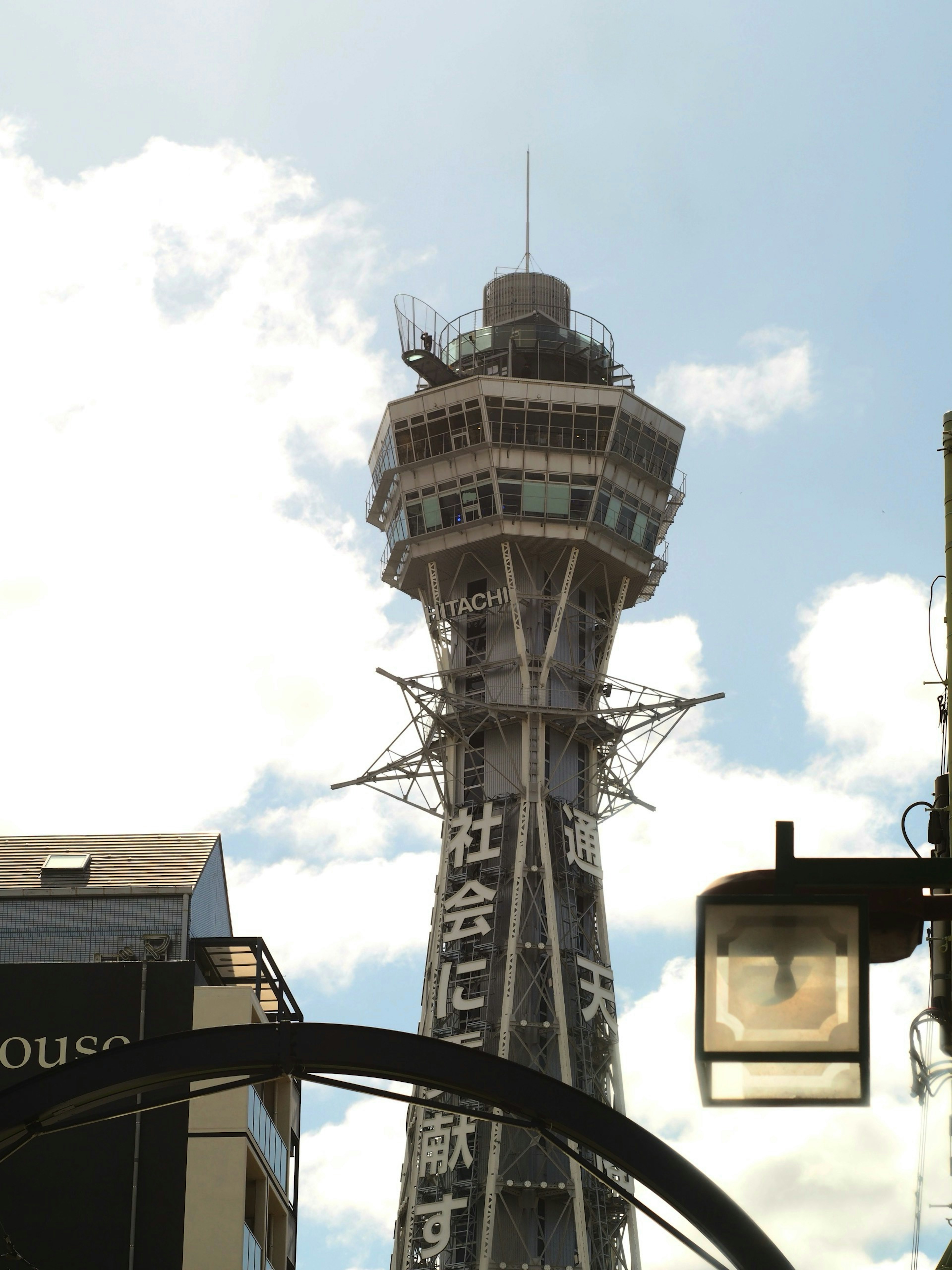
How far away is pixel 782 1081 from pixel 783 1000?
0.28 metres

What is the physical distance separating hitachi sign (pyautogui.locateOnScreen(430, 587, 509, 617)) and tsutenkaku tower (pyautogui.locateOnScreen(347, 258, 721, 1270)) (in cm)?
15

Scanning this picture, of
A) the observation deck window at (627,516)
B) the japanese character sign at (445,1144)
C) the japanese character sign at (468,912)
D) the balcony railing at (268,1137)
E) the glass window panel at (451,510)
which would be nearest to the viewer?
the balcony railing at (268,1137)

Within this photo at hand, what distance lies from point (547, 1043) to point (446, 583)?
34.6 m

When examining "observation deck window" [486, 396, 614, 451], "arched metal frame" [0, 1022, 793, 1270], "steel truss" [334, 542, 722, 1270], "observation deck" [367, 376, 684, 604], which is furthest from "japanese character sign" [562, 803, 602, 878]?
"arched metal frame" [0, 1022, 793, 1270]

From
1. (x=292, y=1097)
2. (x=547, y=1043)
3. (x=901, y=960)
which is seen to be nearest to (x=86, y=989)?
(x=292, y=1097)

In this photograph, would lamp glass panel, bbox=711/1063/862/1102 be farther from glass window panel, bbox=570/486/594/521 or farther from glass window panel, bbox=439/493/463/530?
glass window panel, bbox=439/493/463/530

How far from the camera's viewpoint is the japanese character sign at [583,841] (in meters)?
107

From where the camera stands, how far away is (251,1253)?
69.8m

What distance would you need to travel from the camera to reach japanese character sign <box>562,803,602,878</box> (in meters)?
107

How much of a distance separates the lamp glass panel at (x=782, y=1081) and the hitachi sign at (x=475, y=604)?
363 ft

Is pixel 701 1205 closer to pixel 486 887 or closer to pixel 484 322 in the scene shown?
pixel 486 887

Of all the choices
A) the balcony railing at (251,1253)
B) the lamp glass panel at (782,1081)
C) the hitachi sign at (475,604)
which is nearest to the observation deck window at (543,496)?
the hitachi sign at (475,604)

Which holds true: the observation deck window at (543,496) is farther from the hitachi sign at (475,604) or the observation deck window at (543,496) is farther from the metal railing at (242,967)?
the metal railing at (242,967)

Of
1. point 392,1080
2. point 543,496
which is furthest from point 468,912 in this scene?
point 392,1080
